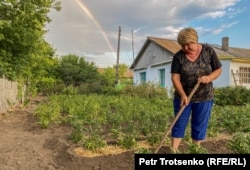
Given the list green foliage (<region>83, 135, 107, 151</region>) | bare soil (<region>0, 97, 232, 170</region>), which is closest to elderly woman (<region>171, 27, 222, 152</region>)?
bare soil (<region>0, 97, 232, 170</region>)

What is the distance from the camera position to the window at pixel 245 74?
65.9ft

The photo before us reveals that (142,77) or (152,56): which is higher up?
(152,56)

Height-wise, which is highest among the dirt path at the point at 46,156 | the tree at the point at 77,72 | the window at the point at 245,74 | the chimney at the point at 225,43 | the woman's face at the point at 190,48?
the chimney at the point at 225,43

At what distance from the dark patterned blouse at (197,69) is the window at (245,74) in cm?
1698

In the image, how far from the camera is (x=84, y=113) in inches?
347

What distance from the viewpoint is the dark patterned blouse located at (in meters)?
4.12

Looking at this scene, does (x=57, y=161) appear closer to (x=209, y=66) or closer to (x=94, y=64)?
(x=209, y=66)

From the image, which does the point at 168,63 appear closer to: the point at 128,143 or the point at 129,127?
the point at 129,127

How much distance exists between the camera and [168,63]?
22.7 meters

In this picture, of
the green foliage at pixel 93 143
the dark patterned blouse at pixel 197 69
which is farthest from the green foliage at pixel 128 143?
the dark patterned blouse at pixel 197 69

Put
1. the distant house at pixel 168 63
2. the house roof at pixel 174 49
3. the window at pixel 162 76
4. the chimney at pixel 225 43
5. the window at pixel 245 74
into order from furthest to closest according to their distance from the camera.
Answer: the window at pixel 162 76 < the chimney at pixel 225 43 < the house roof at pixel 174 49 < the window at pixel 245 74 < the distant house at pixel 168 63

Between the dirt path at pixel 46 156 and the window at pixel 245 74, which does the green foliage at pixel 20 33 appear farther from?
the window at pixel 245 74

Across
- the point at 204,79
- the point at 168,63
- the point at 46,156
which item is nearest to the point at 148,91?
the point at 168,63

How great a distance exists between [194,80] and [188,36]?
0.58 m
